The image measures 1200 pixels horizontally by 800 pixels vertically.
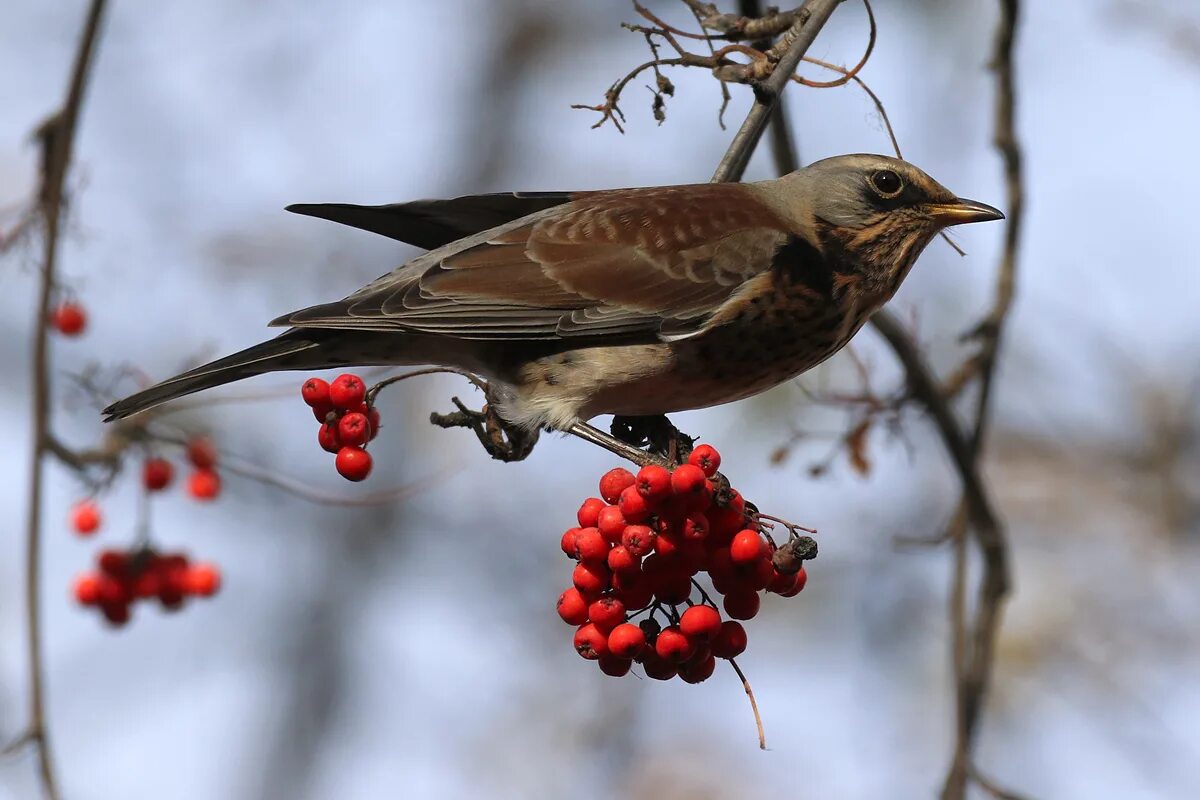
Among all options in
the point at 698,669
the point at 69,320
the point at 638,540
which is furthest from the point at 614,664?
the point at 69,320

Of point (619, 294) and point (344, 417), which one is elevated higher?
point (619, 294)

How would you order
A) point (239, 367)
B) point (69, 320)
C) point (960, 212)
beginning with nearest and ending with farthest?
point (239, 367)
point (960, 212)
point (69, 320)

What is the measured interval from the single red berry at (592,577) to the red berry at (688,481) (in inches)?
10.4

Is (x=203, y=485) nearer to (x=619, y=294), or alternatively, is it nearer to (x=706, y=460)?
(x=619, y=294)

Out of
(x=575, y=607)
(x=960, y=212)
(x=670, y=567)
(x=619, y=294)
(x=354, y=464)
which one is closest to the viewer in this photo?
(x=670, y=567)

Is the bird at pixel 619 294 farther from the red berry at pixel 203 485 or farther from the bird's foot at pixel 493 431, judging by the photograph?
the red berry at pixel 203 485

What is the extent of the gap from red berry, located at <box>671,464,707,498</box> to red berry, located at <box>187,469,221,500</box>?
2878mm

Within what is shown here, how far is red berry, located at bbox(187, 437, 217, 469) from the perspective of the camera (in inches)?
187

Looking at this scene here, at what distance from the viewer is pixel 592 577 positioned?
8.84 feet

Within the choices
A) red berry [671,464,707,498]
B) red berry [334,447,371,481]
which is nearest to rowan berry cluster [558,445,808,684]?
red berry [671,464,707,498]

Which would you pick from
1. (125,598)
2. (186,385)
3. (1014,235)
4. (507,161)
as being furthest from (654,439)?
(507,161)

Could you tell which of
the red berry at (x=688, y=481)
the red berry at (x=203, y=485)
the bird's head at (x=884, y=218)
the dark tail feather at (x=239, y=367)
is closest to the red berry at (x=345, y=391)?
the dark tail feather at (x=239, y=367)

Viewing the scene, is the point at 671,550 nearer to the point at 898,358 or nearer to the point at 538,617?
the point at 898,358

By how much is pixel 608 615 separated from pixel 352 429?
2.40ft
